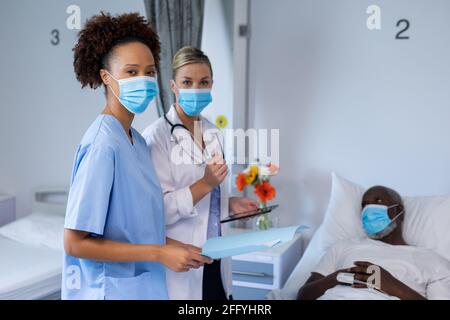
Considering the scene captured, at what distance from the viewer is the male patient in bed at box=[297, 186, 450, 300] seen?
158 centimetres

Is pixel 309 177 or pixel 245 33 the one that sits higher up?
pixel 245 33

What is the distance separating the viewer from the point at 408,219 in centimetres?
207

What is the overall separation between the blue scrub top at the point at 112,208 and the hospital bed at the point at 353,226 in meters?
0.94

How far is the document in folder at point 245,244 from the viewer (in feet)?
2.78

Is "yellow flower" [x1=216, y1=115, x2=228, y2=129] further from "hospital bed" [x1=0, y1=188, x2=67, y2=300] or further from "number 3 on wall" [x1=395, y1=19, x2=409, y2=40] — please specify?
"number 3 on wall" [x1=395, y1=19, x2=409, y2=40]

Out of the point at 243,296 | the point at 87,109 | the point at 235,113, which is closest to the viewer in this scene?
the point at 87,109

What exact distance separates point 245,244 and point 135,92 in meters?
0.38

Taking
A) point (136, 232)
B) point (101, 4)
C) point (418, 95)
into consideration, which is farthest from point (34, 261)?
point (418, 95)

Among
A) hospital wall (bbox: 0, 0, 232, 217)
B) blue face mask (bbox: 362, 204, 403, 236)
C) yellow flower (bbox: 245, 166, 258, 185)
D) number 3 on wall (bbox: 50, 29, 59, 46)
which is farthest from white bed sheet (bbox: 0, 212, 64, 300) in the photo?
blue face mask (bbox: 362, 204, 403, 236)

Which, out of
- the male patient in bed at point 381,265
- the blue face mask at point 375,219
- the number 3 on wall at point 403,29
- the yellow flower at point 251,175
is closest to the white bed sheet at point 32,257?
the yellow flower at point 251,175

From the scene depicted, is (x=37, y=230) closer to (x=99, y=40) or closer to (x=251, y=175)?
(x=251, y=175)
